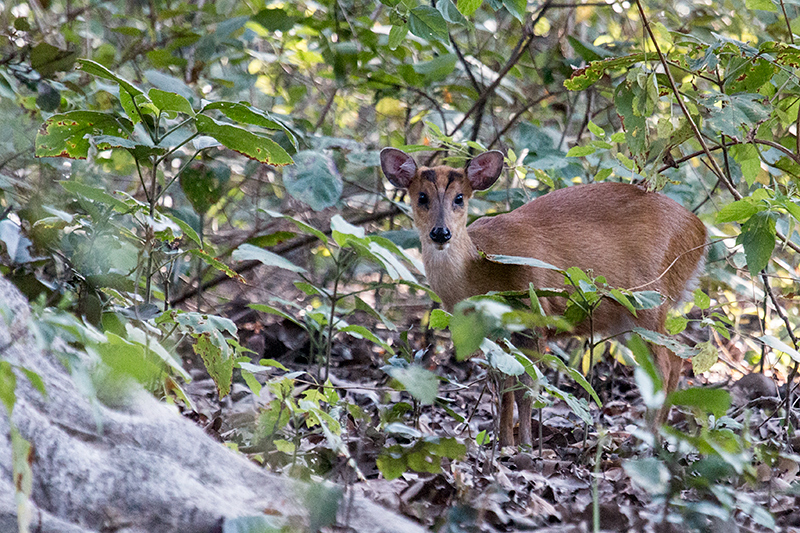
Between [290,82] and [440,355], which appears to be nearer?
[440,355]

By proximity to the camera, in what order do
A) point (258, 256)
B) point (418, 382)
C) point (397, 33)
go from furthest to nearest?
point (397, 33) → point (258, 256) → point (418, 382)

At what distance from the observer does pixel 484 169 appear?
16.3 ft

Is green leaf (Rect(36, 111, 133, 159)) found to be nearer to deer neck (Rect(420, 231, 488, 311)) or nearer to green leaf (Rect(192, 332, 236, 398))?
green leaf (Rect(192, 332, 236, 398))

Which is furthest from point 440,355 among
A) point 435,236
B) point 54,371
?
point 54,371

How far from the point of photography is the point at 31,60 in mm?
3871

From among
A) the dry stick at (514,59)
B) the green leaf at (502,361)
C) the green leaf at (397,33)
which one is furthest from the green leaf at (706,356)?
the dry stick at (514,59)

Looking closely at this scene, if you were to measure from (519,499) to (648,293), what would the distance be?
88cm

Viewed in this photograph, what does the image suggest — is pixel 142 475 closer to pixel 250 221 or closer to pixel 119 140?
pixel 119 140

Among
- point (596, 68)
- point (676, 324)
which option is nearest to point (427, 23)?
point (596, 68)

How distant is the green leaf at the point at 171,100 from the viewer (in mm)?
2479

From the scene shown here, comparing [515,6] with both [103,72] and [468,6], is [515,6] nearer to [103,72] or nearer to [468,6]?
[468,6]

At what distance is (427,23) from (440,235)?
1.62 meters

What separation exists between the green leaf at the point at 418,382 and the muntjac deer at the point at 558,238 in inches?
93.4

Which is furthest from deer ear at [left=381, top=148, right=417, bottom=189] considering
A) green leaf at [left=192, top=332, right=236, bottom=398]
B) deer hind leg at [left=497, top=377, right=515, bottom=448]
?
green leaf at [left=192, top=332, right=236, bottom=398]
